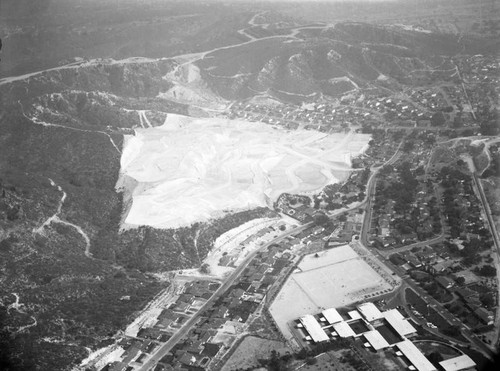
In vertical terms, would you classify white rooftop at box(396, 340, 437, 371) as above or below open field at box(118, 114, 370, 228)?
below

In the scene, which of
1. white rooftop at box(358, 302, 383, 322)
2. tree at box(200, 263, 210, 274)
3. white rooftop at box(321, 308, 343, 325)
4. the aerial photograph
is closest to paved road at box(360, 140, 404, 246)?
the aerial photograph

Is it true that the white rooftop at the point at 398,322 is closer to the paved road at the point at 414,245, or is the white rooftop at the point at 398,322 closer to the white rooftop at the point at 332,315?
the white rooftop at the point at 332,315

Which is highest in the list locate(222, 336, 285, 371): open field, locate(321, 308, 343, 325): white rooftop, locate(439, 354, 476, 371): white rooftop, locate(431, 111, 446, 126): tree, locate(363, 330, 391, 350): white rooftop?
locate(431, 111, 446, 126): tree

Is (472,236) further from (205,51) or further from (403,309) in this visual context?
(205,51)

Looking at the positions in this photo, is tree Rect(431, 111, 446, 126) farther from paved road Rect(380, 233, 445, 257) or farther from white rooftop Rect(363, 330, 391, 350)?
white rooftop Rect(363, 330, 391, 350)

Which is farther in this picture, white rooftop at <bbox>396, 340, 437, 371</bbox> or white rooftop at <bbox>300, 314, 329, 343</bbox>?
white rooftop at <bbox>300, 314, 329, 343</bbox>

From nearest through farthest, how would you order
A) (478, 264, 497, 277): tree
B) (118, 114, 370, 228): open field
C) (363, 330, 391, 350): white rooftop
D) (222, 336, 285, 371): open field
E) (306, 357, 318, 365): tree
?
1. (306, 357, 318, 365): tree
2. (222, 336, 285, 371): open field
3. (363, 330, 391, 350): white rooftop
4. (478, 264, 497, 277): tree
5. (118, 114, 370, 228): open field

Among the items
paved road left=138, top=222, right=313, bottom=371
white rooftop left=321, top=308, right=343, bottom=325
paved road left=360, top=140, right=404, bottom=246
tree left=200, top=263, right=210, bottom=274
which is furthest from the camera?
paved road left=360, top=140, right=404, bottom=246
